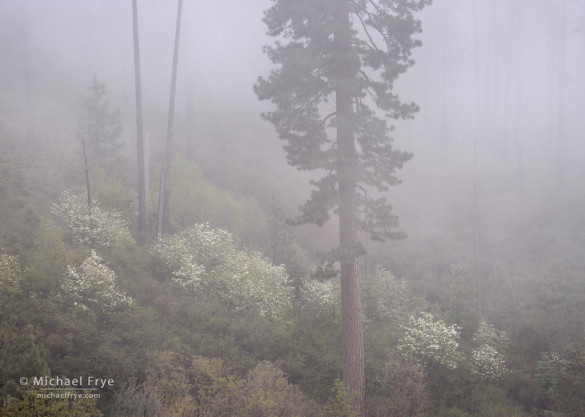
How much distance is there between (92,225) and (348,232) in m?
11.9

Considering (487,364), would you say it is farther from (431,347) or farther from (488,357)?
(431,347)

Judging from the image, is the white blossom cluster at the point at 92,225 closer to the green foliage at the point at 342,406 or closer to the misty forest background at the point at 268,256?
the misty forest background at the point at 268,256

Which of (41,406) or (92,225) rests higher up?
(92,225)

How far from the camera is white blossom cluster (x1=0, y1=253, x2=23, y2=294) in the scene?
1030 centimetres

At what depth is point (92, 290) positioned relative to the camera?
1154 cm

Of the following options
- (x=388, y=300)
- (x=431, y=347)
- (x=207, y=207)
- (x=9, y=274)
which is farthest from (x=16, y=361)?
(x=207, y=207)

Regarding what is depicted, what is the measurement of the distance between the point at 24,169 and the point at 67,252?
1135cm

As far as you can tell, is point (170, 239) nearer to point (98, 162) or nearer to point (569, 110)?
point (98, 162)

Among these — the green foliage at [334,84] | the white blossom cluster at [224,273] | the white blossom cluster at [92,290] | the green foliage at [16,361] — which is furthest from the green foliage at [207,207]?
the green foliage at [16,361]

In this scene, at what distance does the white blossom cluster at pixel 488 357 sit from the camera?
13.0 metres

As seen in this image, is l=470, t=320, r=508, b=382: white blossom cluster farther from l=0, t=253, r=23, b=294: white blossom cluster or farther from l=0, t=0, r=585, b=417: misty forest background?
l=0, t=253, r=23, b=294: white blossom cluster

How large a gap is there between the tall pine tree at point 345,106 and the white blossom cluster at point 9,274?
27.9 ft

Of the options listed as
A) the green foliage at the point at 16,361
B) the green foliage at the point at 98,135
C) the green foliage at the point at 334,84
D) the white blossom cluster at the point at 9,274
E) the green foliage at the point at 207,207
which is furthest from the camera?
the green foliage at the point at 98,135

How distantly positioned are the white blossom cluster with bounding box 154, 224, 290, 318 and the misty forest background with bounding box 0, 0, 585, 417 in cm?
9
